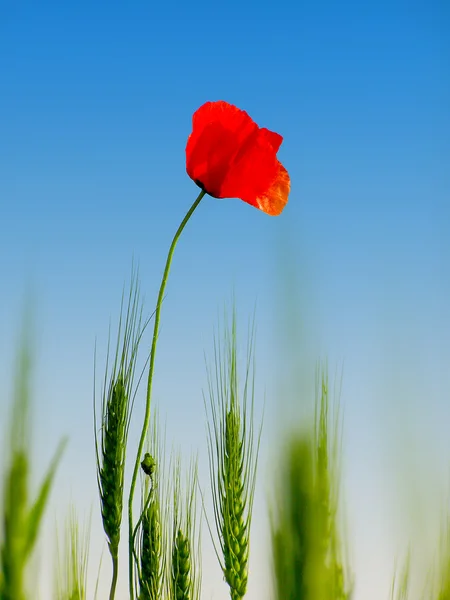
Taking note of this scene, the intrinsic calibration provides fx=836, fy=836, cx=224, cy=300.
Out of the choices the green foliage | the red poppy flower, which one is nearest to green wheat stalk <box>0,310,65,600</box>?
the green foliage

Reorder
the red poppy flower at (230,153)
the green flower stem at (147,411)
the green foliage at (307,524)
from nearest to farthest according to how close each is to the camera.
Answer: the green foliage at (307,524) → the green flower stem at (147,411) → the red poppy flower at (230,153)

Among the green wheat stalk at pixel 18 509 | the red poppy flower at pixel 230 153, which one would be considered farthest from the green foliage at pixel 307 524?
the red poppy flower at pixel 230 153

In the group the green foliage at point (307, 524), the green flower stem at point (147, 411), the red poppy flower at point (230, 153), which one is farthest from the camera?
the red poppy flower at point (230, 153)

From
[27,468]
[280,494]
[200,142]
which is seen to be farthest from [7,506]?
[200,142]

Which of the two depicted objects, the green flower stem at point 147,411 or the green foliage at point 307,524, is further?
the green flower stem at point 147,411

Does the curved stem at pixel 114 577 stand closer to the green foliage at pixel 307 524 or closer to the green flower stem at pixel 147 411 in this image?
the green flower stem at pixel 147 411

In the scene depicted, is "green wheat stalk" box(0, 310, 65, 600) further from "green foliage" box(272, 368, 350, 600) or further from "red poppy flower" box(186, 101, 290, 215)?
"red poppy flower" box(186, 101, 290, 215)

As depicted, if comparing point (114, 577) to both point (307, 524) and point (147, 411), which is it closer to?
point (147, 411)

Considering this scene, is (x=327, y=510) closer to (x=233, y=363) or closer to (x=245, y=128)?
(x=233, y=363)

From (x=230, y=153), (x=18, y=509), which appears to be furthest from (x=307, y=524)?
(x=230, y=153)
